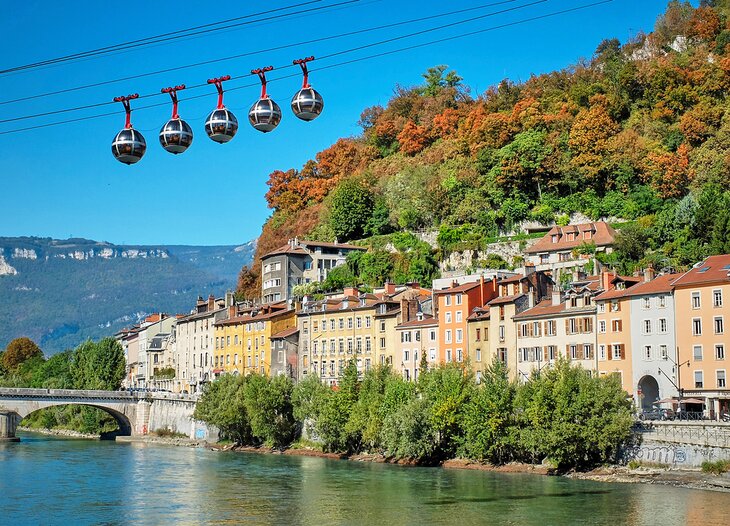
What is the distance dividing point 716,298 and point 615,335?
22.2ft

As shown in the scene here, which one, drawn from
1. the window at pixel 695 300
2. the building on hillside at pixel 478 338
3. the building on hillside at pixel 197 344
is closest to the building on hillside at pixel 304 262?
the building on hillside at pixel 197 344

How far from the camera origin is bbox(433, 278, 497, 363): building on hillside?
7156 centimetres

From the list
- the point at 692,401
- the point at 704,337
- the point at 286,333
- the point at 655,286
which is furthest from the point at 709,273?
the point at 286,333

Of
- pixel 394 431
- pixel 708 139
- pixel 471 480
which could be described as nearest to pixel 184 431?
pixel 394 431

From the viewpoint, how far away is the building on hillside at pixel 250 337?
90438mm

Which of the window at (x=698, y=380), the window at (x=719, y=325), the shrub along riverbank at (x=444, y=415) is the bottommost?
the shrub along riverbank at (x=444, y=415)

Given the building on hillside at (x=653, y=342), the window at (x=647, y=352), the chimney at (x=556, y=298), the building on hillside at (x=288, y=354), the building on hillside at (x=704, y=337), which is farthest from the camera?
the building on hillside at (x=288, y=354)

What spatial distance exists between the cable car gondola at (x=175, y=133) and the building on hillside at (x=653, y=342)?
41.7m

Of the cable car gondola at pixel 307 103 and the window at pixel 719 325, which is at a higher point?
the cable car gondola at pixel 307 103

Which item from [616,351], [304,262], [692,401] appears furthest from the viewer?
[304,262]

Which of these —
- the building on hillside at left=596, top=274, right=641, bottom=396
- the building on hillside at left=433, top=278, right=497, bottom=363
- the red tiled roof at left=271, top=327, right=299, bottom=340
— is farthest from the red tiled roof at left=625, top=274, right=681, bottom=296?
the red tiled roof at left=271, top=327, right=299, bottom=340

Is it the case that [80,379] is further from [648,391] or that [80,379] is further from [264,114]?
[264,114]

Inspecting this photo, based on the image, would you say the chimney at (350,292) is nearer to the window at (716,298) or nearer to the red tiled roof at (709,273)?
the red tiled roof at (709,273)

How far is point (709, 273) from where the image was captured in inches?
2306
